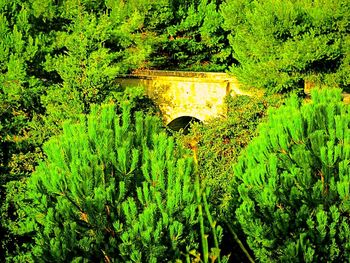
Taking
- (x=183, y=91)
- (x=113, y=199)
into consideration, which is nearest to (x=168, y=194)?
(x=113, y=199)

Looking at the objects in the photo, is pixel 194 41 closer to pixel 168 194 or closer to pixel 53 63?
pixel 53 63

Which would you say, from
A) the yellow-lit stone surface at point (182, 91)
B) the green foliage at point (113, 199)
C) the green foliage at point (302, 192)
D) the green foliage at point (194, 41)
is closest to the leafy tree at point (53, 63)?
the yellow-lit stone surface at point (182, 91)

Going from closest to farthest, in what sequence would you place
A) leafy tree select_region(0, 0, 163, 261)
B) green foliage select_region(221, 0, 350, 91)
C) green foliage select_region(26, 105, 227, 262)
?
green foliage select_region(26, 105, 227, 262)
leafy tree select_region(0, 0, 163, 261)
green foliage select_region(221, 0, 350, 91)

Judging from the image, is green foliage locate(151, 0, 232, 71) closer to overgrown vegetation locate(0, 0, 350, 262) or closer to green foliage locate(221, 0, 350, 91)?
green foliage locate(221, 0, 350, 91)

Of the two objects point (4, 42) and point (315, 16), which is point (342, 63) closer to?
point (315, 16)

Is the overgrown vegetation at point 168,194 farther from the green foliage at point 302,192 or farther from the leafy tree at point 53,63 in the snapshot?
the leafy tree at point 53,63

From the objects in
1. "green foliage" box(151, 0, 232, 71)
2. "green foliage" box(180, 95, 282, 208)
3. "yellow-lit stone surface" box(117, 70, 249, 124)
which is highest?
"green foliage" box(151, 0, 232, 71)

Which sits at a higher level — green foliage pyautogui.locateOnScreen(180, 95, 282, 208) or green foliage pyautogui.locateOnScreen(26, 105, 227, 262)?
green foliage pyautogui.locateOnScreen(26, 105, 227, 262)

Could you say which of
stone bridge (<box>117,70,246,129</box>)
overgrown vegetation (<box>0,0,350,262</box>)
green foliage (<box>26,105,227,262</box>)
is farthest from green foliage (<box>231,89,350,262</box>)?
stone bridge (<box>117,70,246,129</box>)
